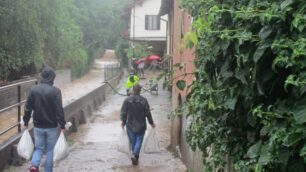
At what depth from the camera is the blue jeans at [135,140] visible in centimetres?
970

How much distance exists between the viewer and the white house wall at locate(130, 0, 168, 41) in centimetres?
4769

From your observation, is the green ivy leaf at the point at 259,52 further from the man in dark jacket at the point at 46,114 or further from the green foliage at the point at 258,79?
the man in dark jacket at the point at 46,114

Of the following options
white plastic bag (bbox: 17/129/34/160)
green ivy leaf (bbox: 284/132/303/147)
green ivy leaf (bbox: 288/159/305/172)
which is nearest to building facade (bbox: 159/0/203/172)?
white plastic bag (bbox: 17/129/34/160)

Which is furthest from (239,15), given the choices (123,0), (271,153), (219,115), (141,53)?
(123,0)

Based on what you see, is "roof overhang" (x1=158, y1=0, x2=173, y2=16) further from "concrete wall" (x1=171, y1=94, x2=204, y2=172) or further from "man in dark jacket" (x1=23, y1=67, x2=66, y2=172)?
"man in dark jacket" (x1=23, y1=67, x2=66, y2=172)

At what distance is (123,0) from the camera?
69250 millimetres

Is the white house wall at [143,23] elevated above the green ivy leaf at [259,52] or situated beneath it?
elevated above

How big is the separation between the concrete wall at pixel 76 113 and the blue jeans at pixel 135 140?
7.15 feet

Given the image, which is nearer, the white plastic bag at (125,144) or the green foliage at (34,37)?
the white plastic bag at (125,144)

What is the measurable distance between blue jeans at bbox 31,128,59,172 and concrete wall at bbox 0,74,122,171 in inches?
33.8

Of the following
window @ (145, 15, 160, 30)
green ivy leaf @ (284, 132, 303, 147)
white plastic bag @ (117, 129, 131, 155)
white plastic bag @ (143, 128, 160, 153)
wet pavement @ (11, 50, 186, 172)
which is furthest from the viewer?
window @ (145, 15, 160, 30)

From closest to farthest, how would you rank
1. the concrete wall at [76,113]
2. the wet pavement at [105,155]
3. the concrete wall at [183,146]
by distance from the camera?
the concrete wall at [183,146] → the concrete wall at [76,113] → the wet pavement at [105,155]

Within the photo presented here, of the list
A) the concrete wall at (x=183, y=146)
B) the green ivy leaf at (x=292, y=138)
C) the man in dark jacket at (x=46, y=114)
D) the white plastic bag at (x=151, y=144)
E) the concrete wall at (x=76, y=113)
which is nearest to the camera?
the green ivy leaf at (x=292, y=138)

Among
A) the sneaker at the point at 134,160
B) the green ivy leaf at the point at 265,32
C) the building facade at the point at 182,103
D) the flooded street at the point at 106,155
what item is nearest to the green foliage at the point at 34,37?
the flooded street at the point at 106,155
